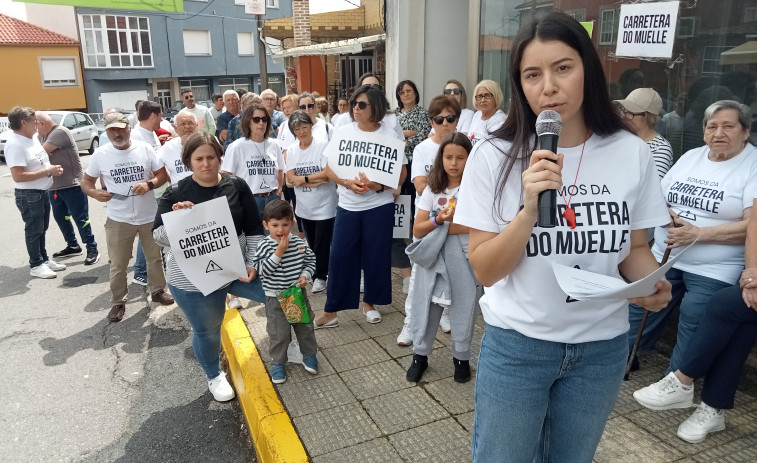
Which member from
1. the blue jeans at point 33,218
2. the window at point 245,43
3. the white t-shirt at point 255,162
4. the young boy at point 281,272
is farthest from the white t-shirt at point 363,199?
the window at point 245,43

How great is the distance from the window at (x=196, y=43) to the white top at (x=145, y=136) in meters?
31.5

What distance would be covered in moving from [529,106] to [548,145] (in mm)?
237

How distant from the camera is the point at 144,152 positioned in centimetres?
582

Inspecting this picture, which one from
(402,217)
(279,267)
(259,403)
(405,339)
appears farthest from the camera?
(402,217)

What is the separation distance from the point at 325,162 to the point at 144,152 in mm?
2054

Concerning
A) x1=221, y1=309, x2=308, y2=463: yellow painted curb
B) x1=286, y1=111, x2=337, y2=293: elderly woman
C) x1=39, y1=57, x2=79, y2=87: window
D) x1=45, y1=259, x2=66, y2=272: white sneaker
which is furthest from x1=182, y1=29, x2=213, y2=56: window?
x1=221, y1=309, x2=308, y2=463: yellow painted curb

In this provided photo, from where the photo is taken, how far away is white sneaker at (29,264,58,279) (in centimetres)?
691

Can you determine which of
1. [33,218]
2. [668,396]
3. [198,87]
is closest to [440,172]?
[668,396]

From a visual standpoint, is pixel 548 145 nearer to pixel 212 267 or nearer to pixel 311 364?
pixel 212 267

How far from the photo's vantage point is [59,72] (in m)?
31.0

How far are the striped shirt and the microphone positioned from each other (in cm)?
252

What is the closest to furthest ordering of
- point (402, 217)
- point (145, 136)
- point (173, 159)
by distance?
point (402, 217) < point (173, 159) < point (145, 136)

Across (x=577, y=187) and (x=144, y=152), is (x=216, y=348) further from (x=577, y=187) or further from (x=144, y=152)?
(x=577, y=187)

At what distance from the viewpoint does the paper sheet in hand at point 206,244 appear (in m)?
3.67
